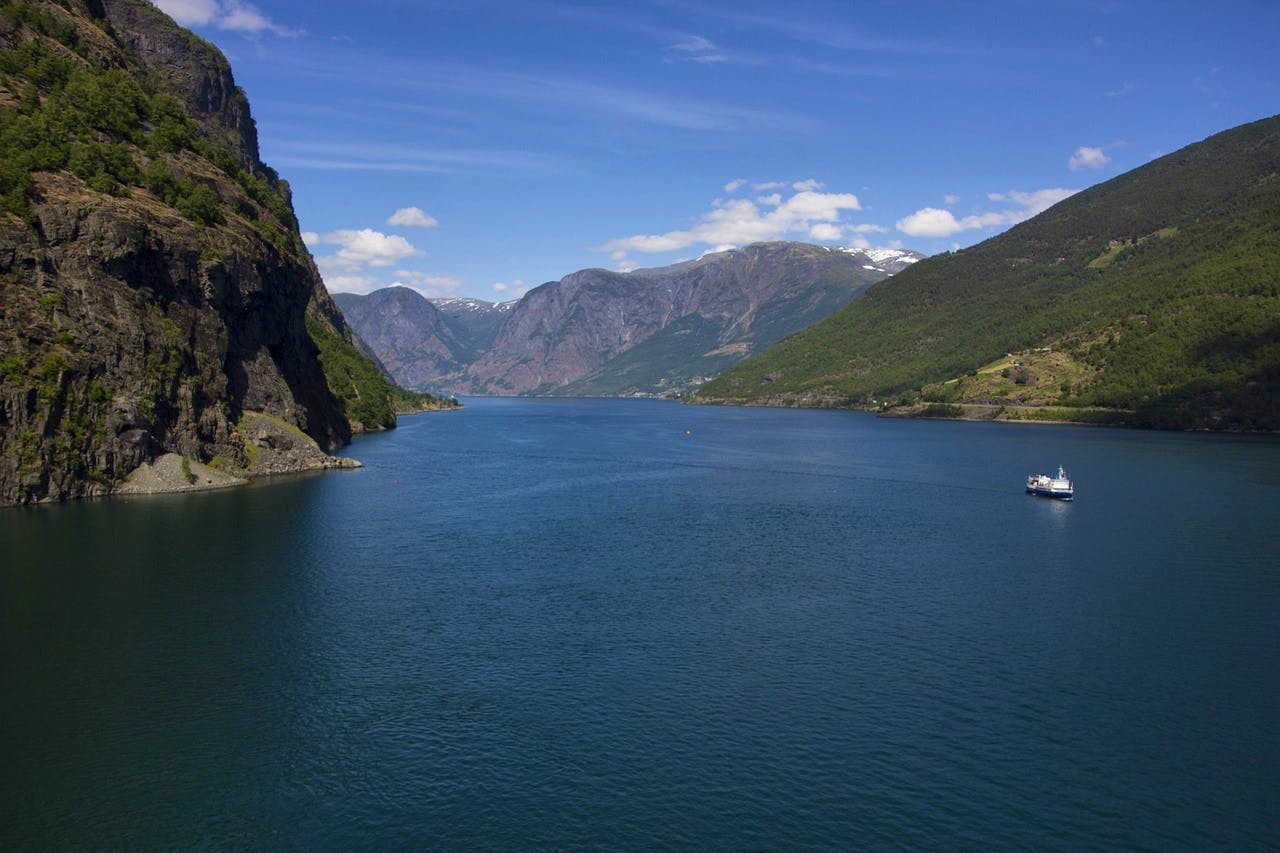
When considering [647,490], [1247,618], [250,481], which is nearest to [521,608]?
[1247,618]

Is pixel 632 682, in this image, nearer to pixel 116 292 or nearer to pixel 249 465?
pixel 116 292

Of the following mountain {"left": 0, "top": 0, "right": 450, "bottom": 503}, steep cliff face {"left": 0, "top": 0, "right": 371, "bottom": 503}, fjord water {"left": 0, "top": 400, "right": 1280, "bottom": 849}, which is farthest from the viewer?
mountain {"left": 0, "top": 0, "right": 450, "bottom": 503}

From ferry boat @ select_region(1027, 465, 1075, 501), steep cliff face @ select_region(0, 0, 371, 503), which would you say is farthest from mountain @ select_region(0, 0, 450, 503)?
ferry boat @ select_region(1027, 465, 1075, 501)

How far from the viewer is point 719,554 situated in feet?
274

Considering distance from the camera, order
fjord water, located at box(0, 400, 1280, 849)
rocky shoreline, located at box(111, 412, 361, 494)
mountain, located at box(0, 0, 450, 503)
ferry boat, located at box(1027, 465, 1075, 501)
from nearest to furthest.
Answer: fjord water, located at box(0, 400, 1280, 849) → mountain, located at box(0, 0, 450, 503) → rocky shoreline, located at box(111, 412, 361, 494) → ferry boat, located at box(1027, 465, 1075, 501)

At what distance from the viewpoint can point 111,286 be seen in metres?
108

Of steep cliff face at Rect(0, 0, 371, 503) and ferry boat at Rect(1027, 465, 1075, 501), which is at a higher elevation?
steep cliff face at Rect(0, 0, 371, 503)

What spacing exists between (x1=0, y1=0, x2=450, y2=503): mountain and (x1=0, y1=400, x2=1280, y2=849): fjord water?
11.8 meters

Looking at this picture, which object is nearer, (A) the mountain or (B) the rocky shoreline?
(A) the mountain

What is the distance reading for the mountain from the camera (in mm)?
98625

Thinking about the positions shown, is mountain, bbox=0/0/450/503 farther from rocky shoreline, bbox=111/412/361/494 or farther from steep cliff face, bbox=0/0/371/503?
rocky shoreline, bbox=111/412/361/494

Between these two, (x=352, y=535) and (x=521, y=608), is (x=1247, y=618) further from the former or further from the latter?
(x=352, y=535)

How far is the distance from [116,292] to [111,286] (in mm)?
883

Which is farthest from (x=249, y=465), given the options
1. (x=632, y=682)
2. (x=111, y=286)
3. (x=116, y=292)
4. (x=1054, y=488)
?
(x=1054, y=488)
